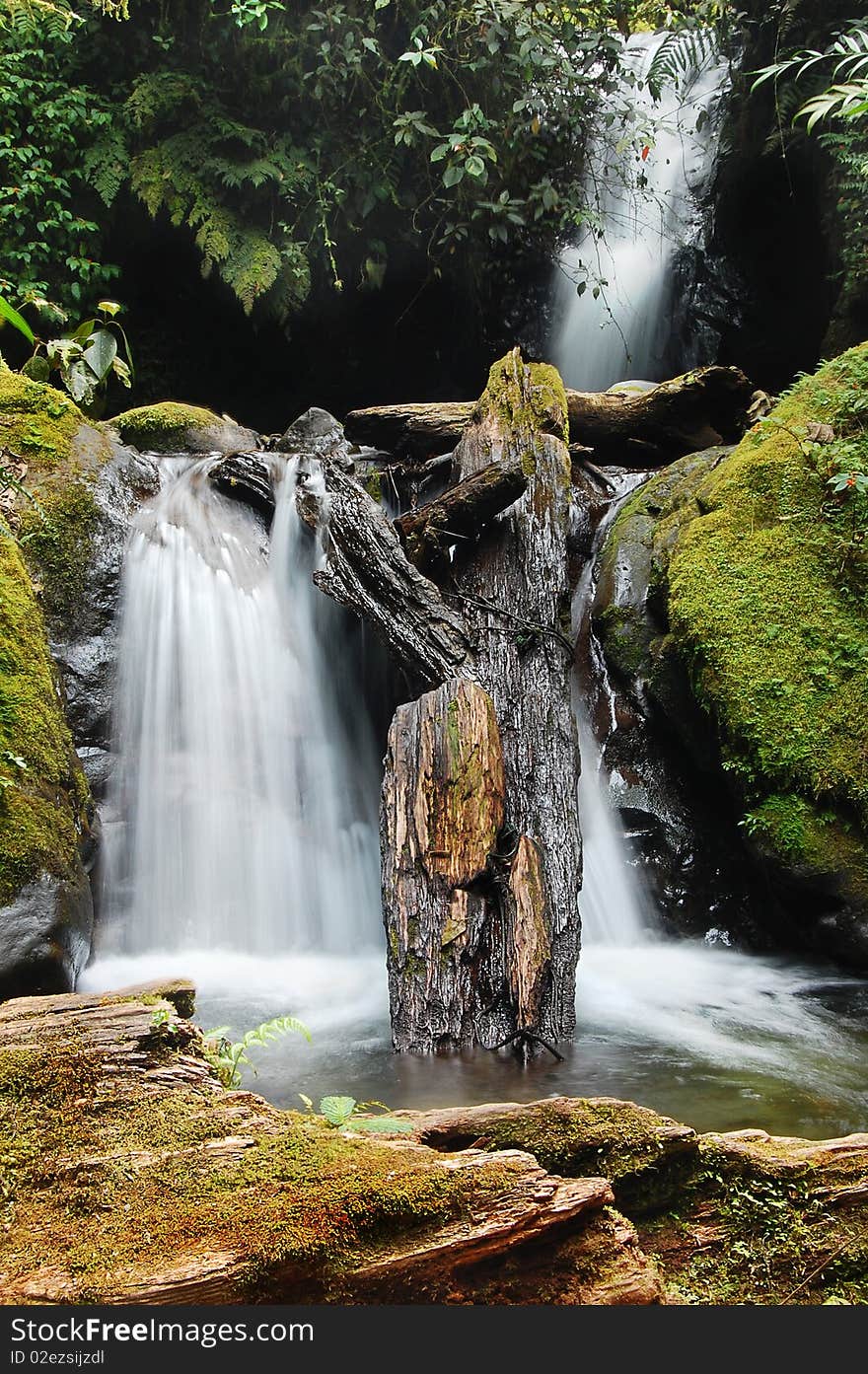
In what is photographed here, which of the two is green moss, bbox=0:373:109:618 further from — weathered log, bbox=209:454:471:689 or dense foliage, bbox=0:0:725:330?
dense foliage, bbox=0:0:725:330

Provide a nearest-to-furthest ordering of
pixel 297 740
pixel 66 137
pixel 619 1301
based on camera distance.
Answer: pixel 619 1301 → pixel 297 740 → pixel 66 137

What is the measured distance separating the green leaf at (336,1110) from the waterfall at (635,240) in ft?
34.1

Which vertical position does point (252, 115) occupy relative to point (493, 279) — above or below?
above

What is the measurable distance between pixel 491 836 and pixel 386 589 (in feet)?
5.09

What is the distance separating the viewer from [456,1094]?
10.5 ft

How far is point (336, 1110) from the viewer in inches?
72.3

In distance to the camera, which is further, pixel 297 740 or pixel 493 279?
pixel 493 279

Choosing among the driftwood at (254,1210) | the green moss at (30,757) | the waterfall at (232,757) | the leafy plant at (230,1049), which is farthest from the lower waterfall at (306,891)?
the driftwood at (254,1210)

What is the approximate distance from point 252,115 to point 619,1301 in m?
12.2

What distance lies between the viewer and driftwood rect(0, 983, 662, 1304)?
136cm

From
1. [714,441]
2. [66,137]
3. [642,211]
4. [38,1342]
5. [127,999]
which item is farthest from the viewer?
[642,211]

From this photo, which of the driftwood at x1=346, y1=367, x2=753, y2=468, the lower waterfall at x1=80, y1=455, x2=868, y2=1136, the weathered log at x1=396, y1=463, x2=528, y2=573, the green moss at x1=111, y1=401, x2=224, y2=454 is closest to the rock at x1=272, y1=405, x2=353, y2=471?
the driftwood at x1=346, y1=367, x2=753, y2=468

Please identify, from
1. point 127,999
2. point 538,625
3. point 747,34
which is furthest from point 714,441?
point 127,999

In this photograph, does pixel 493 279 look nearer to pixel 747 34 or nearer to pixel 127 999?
pixel 747 34
